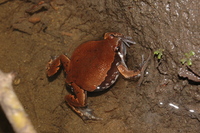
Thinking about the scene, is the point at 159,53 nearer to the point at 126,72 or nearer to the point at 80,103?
the point at 126,72

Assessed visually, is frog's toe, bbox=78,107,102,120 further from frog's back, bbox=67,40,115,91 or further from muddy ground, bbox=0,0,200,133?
frog's back, bbox=67,40,115,91

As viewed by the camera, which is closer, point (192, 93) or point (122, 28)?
point (192, 93)

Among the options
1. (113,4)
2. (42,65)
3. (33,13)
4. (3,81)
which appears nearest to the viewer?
(3,81)

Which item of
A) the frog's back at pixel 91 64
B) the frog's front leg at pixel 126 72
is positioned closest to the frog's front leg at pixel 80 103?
the frog's back at pixel 91 64

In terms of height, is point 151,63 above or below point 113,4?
below

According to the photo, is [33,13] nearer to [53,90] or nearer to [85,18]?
[85,18]

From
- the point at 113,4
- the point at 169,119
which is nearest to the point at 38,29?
the point at 113,4

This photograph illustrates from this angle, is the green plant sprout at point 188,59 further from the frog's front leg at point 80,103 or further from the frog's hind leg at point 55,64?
the frog's hind leg at point 55,64
